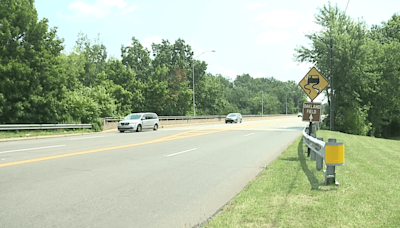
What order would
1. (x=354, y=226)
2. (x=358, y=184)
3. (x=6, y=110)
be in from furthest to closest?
(x=6, y=110) → (x=358, y=184) → (x=354, y=226)

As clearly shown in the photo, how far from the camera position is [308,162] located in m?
10.4

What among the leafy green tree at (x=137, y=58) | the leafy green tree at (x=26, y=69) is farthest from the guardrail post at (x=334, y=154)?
the leafy green tree at (x=137, y=58)

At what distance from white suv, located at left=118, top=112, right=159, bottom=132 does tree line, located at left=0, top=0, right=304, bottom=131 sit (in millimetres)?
2651

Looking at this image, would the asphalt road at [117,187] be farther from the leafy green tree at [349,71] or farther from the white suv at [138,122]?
the leafy green tree at [349,71]

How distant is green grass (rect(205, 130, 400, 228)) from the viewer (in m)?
4.77

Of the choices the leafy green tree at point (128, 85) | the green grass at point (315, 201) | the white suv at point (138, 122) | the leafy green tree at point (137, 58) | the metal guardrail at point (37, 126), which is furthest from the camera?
the leafy green tree at point (137, 58)

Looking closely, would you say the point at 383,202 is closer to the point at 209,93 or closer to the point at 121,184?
the point at 121,184

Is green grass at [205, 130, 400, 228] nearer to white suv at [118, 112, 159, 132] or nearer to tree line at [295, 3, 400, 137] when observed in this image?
white suv at [118, 112, 159, 132]

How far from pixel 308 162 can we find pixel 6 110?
22.3m

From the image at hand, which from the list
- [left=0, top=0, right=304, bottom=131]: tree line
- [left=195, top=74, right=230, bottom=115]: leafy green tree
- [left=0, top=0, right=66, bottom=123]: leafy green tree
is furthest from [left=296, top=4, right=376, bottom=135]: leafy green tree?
[left=195, top=74, right=230, bottom=115]: leafy green tree

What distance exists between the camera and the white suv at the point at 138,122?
93.2 ft

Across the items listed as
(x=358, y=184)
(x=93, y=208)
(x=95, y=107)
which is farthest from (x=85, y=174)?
(x=95, y=107)

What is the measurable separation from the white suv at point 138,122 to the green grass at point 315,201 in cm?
2110

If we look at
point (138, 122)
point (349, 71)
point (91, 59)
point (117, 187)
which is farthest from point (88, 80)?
point (117, 187)
